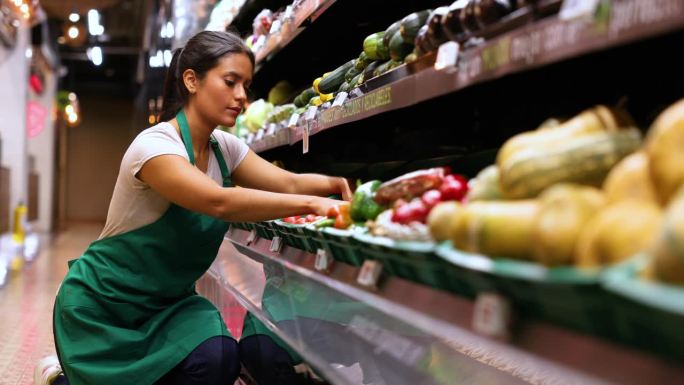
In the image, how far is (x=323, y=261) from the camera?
204 centimetres

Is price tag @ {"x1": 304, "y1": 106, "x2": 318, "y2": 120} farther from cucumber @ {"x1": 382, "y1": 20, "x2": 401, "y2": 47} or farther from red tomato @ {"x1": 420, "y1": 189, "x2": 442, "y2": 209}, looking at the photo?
red tomato @ {"x1": 420, "y1": 189, "x2": 442, "y2": 209}

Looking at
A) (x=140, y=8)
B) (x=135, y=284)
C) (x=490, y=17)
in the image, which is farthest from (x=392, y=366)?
(x=140, y=8)

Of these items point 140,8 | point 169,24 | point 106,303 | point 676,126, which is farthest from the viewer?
point 140,8

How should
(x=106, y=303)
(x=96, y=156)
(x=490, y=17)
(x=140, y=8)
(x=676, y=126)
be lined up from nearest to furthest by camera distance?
(x=676, y=126) → (x=490, y=17) → (x=106, y=303) → (x=140, y=8) → (x=96, y=156)

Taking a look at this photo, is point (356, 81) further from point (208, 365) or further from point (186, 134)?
point (208, 365)

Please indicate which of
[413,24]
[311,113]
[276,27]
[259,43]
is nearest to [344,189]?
[311,113]

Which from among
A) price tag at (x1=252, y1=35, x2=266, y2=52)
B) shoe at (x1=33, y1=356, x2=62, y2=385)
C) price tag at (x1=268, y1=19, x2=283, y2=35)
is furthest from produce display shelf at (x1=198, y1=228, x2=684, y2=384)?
price tag at (x1=252, y1=35, x2=266, y2=52)

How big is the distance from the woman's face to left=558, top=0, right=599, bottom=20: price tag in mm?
1704

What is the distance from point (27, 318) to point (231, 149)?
10.2 feet

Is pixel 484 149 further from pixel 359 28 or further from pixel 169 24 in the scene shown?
pixel 169 24

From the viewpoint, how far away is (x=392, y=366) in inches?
91.3

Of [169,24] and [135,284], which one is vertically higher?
[169,24]

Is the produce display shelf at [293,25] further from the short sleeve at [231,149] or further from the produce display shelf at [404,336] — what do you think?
the produce display shelf at [404,336]

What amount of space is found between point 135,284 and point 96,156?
2302 centimetres
